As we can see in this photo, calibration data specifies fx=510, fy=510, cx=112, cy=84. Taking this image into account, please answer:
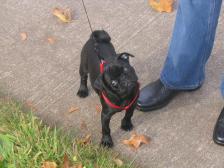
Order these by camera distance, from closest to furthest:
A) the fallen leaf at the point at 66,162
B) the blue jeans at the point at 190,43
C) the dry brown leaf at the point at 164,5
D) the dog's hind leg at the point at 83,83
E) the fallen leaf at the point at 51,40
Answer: the blue jeans at the point at 190,43 < the fallen leaf at the point at 66,162 < the dog's hind leg at the point at 83,83 < the fallen leaf at the point at 51,40 < the dry brown leaf at the point at 164,5

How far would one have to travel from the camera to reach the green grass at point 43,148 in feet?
12.3

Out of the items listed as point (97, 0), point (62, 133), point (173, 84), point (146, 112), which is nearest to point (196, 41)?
point (173, 84)

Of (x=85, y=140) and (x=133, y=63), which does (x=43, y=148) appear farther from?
(x=133, y=63)

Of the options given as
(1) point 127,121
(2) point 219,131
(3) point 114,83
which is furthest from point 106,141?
(2) point 219,131

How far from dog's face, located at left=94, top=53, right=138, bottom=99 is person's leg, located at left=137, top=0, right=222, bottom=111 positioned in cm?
58

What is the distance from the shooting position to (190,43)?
3865mm

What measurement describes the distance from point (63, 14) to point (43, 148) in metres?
1.77

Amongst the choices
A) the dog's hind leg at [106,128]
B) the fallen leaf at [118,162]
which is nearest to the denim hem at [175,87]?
the dog's hind leg at [106,128]

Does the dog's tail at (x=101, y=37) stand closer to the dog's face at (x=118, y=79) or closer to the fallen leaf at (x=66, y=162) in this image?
the dog's face at (x=118, y=79)

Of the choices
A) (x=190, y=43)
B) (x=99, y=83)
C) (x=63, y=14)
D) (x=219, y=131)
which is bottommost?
(x=219, y=131)

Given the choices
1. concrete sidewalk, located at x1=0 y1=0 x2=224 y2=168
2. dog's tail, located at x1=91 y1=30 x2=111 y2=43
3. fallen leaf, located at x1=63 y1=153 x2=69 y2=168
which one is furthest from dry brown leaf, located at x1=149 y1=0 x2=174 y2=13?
fallen leaf, located at x1=63 y1=153 x2=69 y2=168

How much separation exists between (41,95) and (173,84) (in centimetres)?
115

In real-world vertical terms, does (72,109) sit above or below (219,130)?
above

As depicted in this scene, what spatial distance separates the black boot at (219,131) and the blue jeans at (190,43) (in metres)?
0.38
